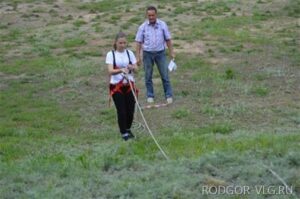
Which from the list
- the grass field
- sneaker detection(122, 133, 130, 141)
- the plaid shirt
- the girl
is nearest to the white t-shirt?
the girl

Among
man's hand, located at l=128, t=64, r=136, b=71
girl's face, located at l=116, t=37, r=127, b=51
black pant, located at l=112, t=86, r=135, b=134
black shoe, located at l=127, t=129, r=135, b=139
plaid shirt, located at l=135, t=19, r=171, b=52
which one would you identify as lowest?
black shoe, located at l=127, t=129, r=135, b=139

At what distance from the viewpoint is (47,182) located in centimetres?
738

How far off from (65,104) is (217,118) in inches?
127

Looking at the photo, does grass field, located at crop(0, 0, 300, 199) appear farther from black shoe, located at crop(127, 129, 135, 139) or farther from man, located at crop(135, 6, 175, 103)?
man, located at crop(135, 6, 175, 103)

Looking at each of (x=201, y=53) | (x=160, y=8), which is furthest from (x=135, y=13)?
(x=201, y=53)

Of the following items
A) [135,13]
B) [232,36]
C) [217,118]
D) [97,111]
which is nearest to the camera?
[217,118]

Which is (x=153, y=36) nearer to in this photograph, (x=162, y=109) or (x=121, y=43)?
(x=162, y=109)

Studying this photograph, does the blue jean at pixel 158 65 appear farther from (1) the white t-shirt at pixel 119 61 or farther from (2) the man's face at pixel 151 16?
(1) the white t-shirt at pixel 119 61

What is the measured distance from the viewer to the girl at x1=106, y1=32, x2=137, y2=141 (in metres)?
9.81

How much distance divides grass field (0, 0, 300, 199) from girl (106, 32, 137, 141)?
50cm

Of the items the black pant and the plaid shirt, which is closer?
the black pant

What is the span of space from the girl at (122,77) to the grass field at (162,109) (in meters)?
0.50

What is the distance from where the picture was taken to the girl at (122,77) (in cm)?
981

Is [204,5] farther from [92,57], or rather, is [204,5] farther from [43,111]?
[43,111]
